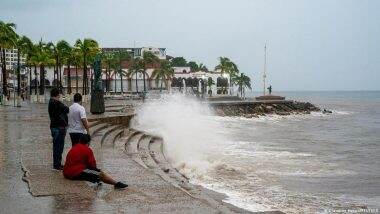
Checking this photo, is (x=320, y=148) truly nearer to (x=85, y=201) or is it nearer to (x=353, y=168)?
(x=353, y=168)

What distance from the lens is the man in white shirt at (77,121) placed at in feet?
29.6

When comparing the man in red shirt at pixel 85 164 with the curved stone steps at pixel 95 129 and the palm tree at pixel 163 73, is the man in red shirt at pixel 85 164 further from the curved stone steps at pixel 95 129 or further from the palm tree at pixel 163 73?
the palm tree at pixel 163 73

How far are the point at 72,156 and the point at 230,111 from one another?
164 feet

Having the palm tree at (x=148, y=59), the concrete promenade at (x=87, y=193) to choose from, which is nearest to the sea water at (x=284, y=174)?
the concrete promenade at (x=87, y=193)

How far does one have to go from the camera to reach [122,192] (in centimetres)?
766

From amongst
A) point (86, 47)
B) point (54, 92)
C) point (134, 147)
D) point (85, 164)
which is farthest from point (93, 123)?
point (86, 47)

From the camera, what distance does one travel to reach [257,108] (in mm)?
63562

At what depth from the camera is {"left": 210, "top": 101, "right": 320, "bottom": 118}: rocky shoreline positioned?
56.7m

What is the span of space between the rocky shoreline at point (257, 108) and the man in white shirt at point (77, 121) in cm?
4480

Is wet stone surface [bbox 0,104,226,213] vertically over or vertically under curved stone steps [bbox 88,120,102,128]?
under

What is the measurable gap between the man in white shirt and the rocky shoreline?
44797 millimetres

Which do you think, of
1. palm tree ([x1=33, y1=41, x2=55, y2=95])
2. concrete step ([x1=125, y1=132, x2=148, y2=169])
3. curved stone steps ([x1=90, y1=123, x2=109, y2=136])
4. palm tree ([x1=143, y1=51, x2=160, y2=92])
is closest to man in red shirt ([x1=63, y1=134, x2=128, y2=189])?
concrete step ([x1=125, y1=132, x2=148, y2=169])

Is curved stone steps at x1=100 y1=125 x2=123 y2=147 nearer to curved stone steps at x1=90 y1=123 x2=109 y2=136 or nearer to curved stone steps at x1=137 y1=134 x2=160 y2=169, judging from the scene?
curved stone steps at x1=90 y1=123 x2=109 y2=136

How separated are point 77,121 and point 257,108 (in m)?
55.6
